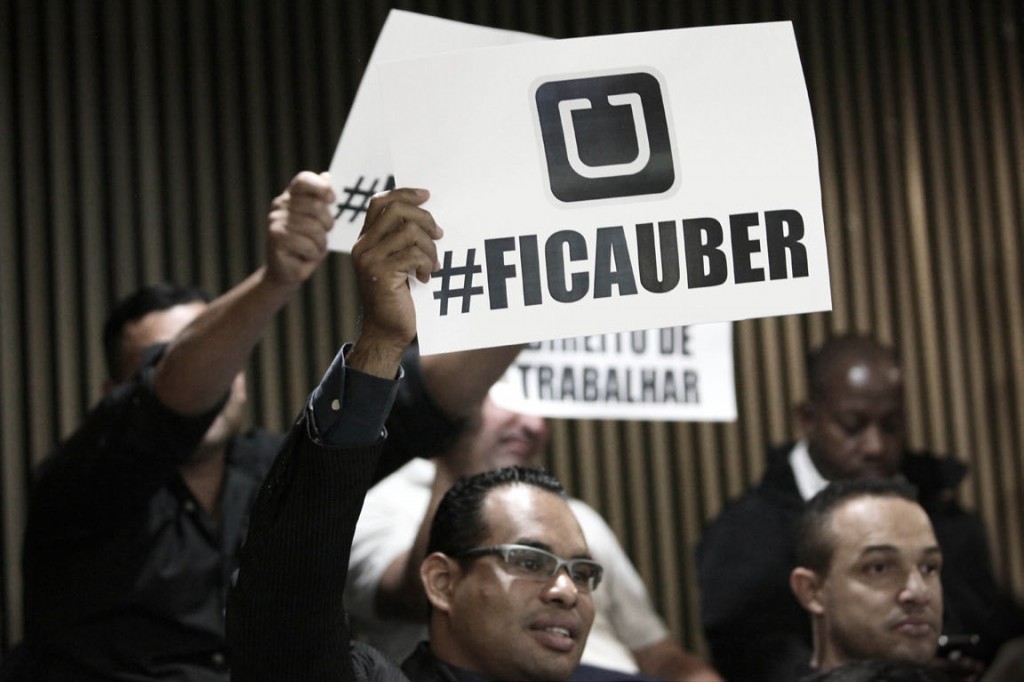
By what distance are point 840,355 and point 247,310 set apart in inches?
74.0

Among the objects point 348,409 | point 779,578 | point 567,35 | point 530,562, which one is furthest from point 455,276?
point 567,35

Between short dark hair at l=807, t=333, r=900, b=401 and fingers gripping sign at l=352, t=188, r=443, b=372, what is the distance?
2.20m

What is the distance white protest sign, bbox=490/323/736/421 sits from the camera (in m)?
3.14

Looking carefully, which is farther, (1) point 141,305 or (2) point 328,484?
(1) point 141,305

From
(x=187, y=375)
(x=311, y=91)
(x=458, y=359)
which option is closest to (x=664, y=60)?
(x=458, y=359)

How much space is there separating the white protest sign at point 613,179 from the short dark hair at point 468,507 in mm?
673

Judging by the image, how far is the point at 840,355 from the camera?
3.79m

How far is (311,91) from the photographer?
4051mm

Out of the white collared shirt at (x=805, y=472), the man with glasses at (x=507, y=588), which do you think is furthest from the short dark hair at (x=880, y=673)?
the white collared shirt at (x=805, y=472)

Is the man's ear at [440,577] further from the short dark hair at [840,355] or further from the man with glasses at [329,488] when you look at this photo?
the short dark hair at [840,355]

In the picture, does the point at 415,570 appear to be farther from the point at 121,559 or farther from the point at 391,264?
the point at 391,264

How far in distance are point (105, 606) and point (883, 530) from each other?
142 cm

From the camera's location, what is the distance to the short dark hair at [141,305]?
321 centimetres

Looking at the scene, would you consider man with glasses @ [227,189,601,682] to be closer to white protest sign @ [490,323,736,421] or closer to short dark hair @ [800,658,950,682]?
short dark hair @ [800,658,950,682]
